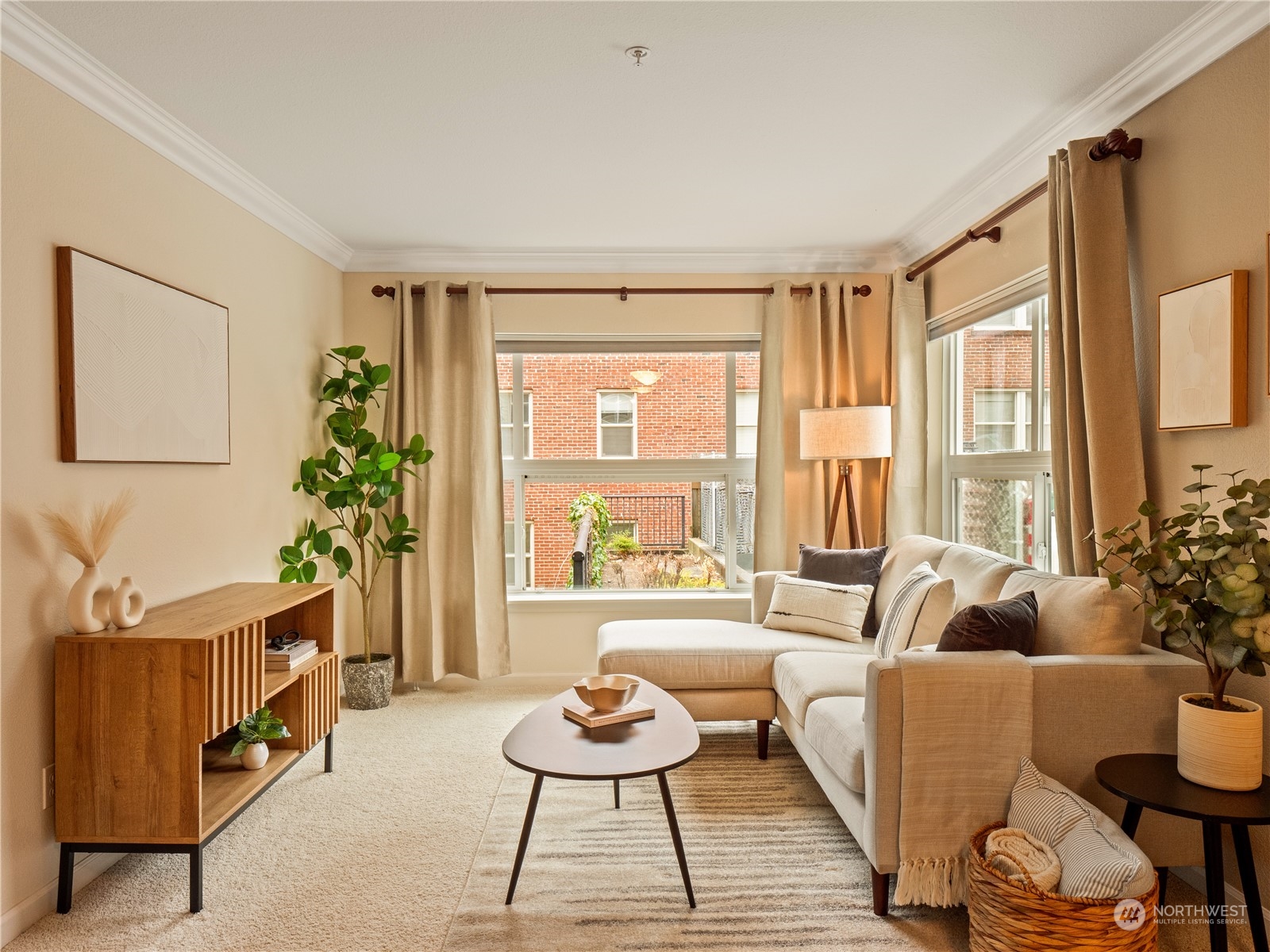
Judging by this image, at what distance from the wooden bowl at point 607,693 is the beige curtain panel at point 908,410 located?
2305mm

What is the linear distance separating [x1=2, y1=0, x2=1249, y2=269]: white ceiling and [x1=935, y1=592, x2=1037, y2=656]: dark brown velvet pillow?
1691 mm

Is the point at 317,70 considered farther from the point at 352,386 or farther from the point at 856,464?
the point at 856,464

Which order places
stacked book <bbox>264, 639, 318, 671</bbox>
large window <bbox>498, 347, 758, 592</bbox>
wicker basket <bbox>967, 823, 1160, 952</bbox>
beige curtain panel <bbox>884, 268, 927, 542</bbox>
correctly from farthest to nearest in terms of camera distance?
large window <bbox>498, 347, 758, 592</bbox>, beige curtain panel <bbox>884, 268, 927, 542</bbox>, stacked book <bbox>264, 639, 318, 671</bbox>, wicker basket <bbox>967, 823, 1160, 952</bbox>

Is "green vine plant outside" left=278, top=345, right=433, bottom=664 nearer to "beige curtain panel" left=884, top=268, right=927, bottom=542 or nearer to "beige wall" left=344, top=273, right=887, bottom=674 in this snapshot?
Answer: "beige wall" left=344, top=273, right=887, bottom=674

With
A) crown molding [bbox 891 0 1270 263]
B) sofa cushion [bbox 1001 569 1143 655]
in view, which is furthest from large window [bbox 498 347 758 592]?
sofa cushion [bbox 1001 569 1143 655]

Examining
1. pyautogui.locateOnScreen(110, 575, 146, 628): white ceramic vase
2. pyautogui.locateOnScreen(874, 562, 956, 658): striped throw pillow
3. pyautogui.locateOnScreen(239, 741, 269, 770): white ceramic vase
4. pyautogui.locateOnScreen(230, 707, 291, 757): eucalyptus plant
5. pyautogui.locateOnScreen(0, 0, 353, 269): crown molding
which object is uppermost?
pyautogui.locateOnScreen(0, 0, 353, 269): crown molding

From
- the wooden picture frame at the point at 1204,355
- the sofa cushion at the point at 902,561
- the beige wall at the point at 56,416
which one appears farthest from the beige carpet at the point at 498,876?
the wooden picture frame at the point at 1204,355

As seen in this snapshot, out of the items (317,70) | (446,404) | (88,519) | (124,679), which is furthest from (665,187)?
(124,679)

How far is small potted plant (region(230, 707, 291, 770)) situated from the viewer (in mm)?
2889

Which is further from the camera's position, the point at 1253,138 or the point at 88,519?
the point at 88,519

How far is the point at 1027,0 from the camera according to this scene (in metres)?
2.12

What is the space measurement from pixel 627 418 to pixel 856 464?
4.63ft

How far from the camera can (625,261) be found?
15.3 ft

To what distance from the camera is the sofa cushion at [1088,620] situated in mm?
2307
